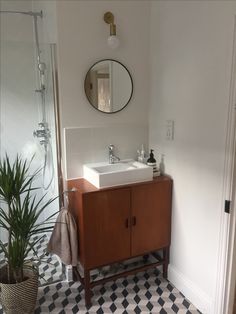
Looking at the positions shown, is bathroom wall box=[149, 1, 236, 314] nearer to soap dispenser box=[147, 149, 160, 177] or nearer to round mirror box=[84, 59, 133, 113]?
soap dispenser box=[147, 149, 160, 177]

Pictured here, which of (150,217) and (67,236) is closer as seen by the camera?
(67,236)

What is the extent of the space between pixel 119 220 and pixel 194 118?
0.93m

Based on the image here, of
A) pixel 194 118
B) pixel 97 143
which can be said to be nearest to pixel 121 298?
pixel 97 143

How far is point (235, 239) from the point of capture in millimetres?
1744

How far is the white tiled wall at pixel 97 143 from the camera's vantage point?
2212 millimetres

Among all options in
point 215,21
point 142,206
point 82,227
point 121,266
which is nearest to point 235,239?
point 142,206

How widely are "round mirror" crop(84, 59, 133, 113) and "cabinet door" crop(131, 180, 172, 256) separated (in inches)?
29.3

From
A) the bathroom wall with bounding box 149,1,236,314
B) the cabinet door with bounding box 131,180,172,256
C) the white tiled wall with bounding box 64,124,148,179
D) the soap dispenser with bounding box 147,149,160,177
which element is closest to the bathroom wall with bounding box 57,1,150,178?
the white tiled wall with bounding box 64,124,148,179

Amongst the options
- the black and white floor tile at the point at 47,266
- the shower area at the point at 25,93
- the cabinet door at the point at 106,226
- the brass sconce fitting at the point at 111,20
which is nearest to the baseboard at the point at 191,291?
the cabinet door at the point at 106,226

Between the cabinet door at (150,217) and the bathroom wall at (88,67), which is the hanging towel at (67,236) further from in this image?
the cabinet door at (150,217)

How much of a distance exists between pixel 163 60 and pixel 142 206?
118 centimetres

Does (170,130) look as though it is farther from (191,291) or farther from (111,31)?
(191,291)

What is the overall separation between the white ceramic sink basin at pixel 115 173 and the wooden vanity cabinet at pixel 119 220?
0.05 m

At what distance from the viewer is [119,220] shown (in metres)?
2.08
